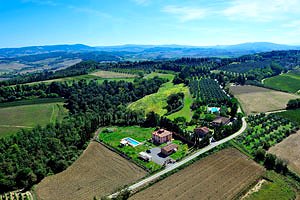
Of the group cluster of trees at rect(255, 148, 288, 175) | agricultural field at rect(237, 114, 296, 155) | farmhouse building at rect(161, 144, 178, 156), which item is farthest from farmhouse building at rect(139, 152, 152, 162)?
agricultural field at rect(237, 114, 296, 155)

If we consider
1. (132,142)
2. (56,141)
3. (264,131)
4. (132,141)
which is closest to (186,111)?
(264,131)

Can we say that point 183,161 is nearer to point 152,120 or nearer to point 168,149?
point 168,149

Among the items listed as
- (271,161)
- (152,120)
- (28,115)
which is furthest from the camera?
(28,115)

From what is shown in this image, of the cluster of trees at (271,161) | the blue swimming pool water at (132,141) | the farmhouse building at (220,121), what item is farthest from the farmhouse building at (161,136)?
the cluster of trees at (271,161)

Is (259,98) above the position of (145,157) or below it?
above

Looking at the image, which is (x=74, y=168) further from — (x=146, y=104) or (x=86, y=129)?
(x=146, y=104)

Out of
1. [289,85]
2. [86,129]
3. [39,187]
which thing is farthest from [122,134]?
[289,85]
